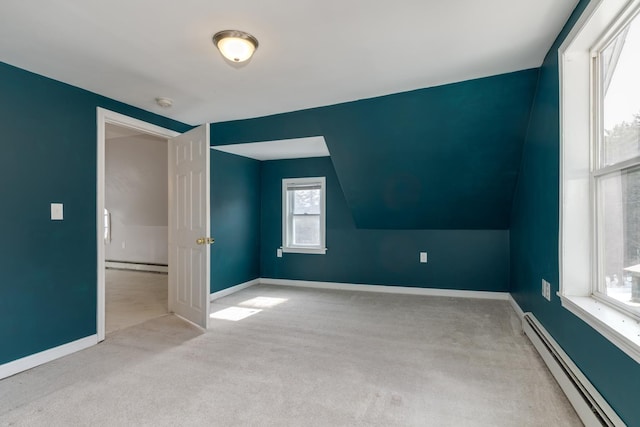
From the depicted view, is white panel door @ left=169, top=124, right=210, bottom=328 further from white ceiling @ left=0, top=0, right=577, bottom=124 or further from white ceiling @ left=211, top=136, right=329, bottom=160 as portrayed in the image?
white ceiling @ left=211, top=136, right=329, bottom=160

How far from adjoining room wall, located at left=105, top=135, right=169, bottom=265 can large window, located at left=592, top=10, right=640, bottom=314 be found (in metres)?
5.13

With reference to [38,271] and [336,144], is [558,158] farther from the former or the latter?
[38,271]

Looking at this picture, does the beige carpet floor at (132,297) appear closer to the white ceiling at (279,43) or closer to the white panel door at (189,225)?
the white panel door at (189,225)

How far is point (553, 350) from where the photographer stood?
2154 millimetres

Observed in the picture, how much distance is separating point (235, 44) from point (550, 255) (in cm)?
249

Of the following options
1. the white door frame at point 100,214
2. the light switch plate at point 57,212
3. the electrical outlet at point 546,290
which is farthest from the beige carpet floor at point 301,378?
the light switch plate at point 57,212

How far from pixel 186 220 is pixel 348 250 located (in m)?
2.29

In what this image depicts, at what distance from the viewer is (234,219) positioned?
183 inches

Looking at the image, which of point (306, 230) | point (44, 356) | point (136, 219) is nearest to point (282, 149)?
point (306, 230)

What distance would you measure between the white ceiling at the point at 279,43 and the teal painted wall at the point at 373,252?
6.79 ft

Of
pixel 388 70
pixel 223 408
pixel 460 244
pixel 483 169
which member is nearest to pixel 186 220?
pixel 223 408

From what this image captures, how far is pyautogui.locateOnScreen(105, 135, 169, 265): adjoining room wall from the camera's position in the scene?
17.5 ft

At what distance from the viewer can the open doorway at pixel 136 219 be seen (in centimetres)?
479

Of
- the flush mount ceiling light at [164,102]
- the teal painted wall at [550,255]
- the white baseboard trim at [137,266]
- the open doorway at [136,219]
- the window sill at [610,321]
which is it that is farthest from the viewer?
the white baseboard trim at [137,266]
